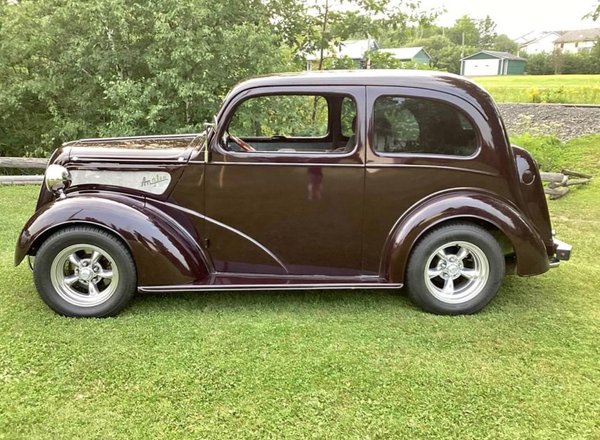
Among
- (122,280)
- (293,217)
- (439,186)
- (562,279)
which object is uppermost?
(439,186)

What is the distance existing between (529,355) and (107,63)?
7.59 meters

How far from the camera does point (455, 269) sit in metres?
4.07

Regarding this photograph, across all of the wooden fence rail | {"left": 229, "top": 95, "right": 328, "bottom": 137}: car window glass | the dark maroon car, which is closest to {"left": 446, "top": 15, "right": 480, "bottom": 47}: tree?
{"left": 229, "top": 95, "right": 328, "bottom": 137}: car window glass

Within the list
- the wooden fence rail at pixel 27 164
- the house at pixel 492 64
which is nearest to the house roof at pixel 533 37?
the house at pixel 492 64

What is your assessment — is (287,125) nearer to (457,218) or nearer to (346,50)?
(346,50)

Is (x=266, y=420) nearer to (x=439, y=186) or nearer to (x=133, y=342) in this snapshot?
(x=133, y=342)

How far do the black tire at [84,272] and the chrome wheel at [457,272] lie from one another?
7.43ft

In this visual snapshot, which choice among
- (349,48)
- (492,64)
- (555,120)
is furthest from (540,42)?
(349,48)

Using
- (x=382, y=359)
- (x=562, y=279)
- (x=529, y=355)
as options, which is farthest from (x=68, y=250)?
(x=562, y=279)

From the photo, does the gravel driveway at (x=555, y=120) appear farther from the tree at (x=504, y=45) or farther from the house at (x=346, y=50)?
the tree at (x=504, y=45)

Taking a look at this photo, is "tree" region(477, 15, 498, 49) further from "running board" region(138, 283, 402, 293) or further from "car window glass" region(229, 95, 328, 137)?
"running board" region(138, 283, 402, 293)

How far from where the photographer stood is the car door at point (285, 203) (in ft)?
12.6

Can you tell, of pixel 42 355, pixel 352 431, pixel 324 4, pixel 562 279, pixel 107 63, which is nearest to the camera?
pixel 352 431

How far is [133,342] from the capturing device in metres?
3.53
